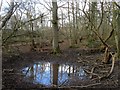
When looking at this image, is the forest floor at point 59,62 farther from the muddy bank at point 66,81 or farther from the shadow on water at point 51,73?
the shadow on water at point 51,73

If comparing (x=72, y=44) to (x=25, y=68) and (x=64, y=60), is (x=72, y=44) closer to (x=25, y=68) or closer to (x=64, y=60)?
(x=64, y=60)

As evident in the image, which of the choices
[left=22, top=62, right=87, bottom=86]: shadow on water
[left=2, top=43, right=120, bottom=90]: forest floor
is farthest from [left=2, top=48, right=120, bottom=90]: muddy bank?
[left=22, top=62, right=87, bottom=86]: shadow on water

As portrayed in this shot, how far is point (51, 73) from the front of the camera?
10609mm

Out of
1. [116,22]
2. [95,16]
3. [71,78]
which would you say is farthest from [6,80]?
[95,16]

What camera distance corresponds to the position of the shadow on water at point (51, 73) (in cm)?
893

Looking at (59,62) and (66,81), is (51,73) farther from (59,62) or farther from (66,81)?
(59,62)

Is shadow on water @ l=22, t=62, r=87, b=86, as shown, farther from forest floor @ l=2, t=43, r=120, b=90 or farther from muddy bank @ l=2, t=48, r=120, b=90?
forest floor @ l=2, t=43, r=120, b=90

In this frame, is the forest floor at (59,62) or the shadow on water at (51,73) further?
the shadow on water at (51,73)

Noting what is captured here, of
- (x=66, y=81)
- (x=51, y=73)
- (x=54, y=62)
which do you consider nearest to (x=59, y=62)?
(x=54, y=62)

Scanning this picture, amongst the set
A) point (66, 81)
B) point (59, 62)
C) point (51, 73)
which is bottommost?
point (66, 81)

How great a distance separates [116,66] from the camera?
1097 cm

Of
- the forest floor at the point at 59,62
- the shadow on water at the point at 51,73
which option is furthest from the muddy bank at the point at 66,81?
the shadow on water at the point at 51,73

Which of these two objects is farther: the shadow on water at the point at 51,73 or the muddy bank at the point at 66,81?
the shadow on water at the point at 51,73

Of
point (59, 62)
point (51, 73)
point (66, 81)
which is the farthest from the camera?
point (59, 62)
